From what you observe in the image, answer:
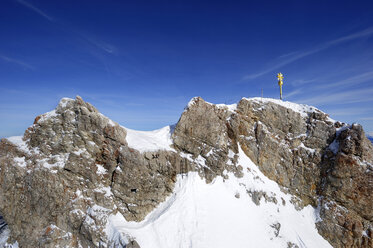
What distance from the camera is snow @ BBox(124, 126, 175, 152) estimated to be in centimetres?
2230

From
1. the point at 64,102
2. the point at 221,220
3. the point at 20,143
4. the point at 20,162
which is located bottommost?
the point at 221,220

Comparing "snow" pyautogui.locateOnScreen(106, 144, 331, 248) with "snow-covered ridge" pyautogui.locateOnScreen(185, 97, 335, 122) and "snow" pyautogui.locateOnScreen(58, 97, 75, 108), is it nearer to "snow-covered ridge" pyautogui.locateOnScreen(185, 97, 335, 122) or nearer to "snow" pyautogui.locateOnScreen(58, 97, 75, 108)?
"snow-covered ridge" pyautogui.locateOnScreen(185, 97, 335, 122)

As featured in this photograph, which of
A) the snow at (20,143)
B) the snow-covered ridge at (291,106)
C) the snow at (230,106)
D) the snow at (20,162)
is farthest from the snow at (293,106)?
the snow at (20,162)

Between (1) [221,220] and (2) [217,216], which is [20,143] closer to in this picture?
(2) [217,216]

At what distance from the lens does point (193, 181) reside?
22.7m

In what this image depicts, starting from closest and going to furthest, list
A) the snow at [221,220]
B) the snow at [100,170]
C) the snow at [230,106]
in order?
1. the snow at [221,220]
2. the snow at [100,170]
3. the snow at [230,106]

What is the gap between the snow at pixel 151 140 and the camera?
22.3 meters

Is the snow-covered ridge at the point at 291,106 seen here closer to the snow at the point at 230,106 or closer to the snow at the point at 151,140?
the snow at the point at 230,106

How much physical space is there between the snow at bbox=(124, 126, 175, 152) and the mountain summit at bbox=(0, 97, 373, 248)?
14 cm

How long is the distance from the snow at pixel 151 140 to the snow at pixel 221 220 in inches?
167

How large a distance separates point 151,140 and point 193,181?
22.5ft

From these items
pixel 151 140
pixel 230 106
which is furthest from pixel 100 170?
pixel 230 106

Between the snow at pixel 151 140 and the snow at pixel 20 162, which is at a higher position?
the snow at pixel 151 140

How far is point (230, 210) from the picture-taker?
2150cm
